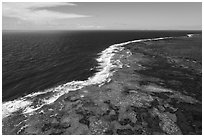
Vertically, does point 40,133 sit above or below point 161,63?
below

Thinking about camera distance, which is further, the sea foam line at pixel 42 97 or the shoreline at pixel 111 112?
the sea foam line at pixel 42 97

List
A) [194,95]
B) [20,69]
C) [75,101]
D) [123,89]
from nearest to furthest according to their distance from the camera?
1. [75,101]
2. [194,95]
3. [123,89]
4. [20,69]

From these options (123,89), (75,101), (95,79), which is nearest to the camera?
(75,101)

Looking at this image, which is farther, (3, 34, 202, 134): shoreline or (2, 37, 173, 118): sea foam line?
(2, 37, 173, 118): sea foam line

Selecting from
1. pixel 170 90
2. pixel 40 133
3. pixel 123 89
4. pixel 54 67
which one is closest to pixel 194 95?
pixel 170 90

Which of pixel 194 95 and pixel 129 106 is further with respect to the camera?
pixel 194 95

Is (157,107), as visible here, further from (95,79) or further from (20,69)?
(20,69)

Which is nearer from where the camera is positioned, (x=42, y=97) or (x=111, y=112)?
(x=111, y=112)
